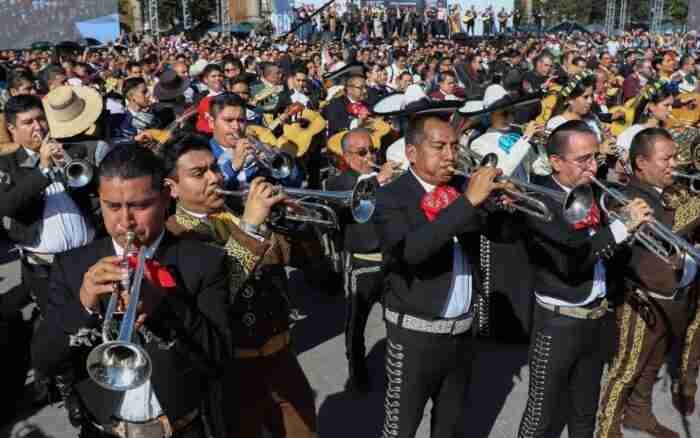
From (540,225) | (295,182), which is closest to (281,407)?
(540,225)

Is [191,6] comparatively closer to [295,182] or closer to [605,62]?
[605,62]

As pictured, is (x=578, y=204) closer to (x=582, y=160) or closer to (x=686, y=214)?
(x=582, y=160)

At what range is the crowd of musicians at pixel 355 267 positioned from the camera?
249 cm

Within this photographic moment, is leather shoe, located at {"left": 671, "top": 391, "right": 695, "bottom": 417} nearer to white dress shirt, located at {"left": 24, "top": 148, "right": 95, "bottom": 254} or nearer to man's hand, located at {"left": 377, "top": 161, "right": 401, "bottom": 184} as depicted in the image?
man's hand, located at {"left": 377, "top": 161, "right": 401, "bottom": 184}

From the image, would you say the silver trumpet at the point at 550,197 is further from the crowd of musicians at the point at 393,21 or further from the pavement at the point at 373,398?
the crowd of musicians at the point at 393,21

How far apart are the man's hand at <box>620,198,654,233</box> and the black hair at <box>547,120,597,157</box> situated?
524mm

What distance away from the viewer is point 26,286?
16.4ft

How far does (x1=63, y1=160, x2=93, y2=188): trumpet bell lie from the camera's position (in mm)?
4410

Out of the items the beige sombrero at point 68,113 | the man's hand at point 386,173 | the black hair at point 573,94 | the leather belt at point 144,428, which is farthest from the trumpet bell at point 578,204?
the beige sombrero at point 68,113

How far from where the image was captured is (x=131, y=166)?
8.18ft

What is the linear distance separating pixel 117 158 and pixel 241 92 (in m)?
6.40

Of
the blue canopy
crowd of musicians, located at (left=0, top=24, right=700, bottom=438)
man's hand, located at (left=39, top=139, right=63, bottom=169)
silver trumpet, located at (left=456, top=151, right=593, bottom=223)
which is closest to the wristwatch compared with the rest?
crowd of musicians, located at (left=0, top=24, right=700, bottom=438)

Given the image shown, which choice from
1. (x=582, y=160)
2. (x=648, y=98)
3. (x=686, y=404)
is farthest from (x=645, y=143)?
(x=648, y=98)

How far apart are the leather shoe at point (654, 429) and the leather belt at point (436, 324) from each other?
1.92 m
